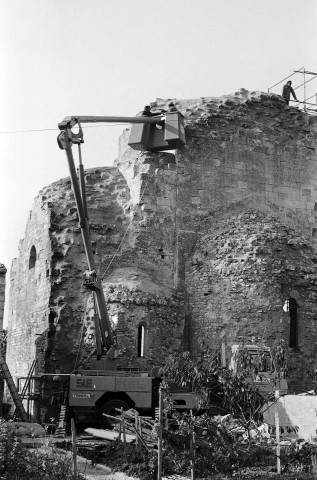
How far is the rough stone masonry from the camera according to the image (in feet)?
64.0

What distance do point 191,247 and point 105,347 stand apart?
5405 millimetres

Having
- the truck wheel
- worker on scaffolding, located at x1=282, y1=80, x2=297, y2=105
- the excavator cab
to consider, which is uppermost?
worker on scaffolding, located at x1=282, y1=80, x2=297, y2=105

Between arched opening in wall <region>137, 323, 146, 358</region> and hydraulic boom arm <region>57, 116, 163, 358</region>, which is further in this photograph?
arched opening in wall <region>137, 323, 146, 358</region>

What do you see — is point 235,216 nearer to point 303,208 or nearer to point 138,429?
point 303,208

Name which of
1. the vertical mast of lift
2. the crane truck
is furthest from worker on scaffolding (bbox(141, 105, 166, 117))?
the vertical mast of lift

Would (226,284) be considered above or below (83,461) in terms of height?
above

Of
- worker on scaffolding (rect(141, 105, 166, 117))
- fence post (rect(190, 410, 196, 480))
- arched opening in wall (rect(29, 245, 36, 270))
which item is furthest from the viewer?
arched opening in wall (rect(29, 245, 36, 270))

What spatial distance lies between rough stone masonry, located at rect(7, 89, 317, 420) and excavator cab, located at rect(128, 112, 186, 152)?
340mm

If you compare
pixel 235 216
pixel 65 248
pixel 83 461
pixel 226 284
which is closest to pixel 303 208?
pixel 235 216

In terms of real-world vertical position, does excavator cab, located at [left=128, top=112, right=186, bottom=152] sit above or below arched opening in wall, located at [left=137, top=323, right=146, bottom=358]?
above

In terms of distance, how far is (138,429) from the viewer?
11.5 m

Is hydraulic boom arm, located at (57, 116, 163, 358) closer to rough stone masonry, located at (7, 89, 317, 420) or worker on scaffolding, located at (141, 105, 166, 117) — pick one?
rough stone masonry, located at (7, 89, 317, 420)

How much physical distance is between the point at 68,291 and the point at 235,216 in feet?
18.4

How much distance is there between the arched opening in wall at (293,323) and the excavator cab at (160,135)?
18.8 feet
